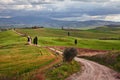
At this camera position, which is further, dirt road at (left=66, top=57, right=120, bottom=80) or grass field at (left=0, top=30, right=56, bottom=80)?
dirt road at (left=66, top=57, right=120, bottom=80)

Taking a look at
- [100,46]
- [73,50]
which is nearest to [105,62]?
[73,50]

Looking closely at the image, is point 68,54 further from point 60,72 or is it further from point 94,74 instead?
point 60,72

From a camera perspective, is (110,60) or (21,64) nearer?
(21,64)

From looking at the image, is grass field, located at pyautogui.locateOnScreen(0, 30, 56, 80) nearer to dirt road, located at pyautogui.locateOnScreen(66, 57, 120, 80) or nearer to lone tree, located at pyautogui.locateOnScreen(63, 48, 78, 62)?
lone tree, located at pyautogui.locateOnScreen(63, 48, 78, 62)

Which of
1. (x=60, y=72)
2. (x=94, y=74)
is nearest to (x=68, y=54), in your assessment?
(x=94, y=74)

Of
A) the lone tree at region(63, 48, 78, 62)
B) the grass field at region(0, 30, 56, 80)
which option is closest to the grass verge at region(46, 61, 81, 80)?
the grass field at region(0, 30, 56, 80)

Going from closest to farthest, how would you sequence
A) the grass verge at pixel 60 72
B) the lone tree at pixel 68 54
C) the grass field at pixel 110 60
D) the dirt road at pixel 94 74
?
the grass verge at pixel 60 72, the dirt road at pixel 94 74, the lone tree at pixel 68 54, the grass field at pixel 110 60

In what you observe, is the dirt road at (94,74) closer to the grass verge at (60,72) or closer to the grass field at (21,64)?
the grass verge at (60,72)

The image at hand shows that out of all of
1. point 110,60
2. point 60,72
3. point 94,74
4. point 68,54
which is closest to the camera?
point 60,72

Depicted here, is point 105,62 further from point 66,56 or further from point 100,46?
point 100,46

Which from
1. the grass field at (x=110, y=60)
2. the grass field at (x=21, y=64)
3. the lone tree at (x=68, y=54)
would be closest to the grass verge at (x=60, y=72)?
the grass field at (x=21, y=64)

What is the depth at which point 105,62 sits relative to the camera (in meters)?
71.6

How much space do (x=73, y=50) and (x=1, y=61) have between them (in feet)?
47.7

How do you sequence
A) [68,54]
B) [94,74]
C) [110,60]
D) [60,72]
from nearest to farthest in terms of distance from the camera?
[60,72], [94,74], [68,54], [110,60]
